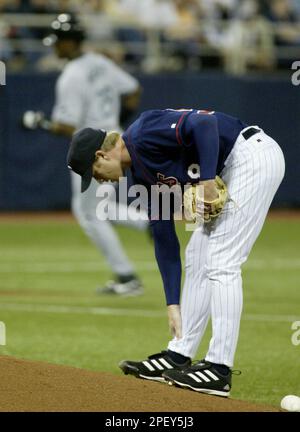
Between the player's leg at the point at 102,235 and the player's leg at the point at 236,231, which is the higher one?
the player's leg at the point at 236,231

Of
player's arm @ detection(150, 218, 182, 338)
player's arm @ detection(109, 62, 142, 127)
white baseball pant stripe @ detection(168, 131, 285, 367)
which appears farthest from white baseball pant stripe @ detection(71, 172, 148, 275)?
white baseball pant stripe @ detection(168, 131, 285, 367)

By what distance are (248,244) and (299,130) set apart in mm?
13292

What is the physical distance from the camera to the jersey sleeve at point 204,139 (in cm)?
559

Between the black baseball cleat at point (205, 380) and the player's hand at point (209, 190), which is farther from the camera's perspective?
the black baseball cleat at point (205, 380)

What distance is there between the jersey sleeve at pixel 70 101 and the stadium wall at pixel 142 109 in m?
6.63

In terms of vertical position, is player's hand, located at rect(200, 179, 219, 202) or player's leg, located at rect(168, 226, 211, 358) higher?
player's hand, located at rect(200, 179, 219, 202)

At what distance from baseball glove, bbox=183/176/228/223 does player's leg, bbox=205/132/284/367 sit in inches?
4.0

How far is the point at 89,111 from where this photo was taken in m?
11.1

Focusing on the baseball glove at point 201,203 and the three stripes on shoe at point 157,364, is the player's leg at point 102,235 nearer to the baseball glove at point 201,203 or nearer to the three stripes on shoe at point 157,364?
the three stripes on shoe at point 157,364

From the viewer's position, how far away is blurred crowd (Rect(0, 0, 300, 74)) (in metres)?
17.3
